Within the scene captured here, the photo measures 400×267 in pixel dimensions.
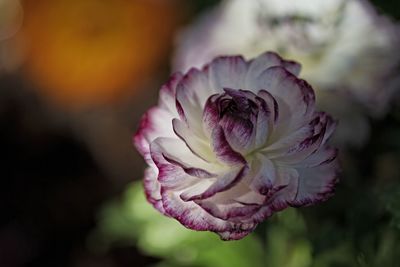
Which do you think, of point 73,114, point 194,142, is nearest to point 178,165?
point 194,142

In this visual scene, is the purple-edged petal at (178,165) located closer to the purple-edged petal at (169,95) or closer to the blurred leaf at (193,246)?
the purple-edged petal at (169,95)

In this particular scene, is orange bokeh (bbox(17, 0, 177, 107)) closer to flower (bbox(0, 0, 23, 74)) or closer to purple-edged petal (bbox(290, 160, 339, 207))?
flower (bbox(0, 0, 23, 74))

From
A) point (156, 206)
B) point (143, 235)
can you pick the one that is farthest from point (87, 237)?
point (156, 206)

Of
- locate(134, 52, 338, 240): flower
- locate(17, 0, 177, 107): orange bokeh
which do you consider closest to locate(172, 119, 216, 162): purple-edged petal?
locate(134, 52, 338, 240): flower

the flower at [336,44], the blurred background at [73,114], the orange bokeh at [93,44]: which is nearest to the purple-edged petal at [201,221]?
the flower at [336,44]

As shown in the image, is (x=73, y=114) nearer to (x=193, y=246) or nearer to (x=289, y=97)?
(x=193, y=246)

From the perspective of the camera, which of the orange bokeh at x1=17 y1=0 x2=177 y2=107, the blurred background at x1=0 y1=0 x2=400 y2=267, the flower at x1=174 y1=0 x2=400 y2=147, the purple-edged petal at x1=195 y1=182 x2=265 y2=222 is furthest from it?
the orange bokeh at x1=17 y1=0 x2=177 y2=107
